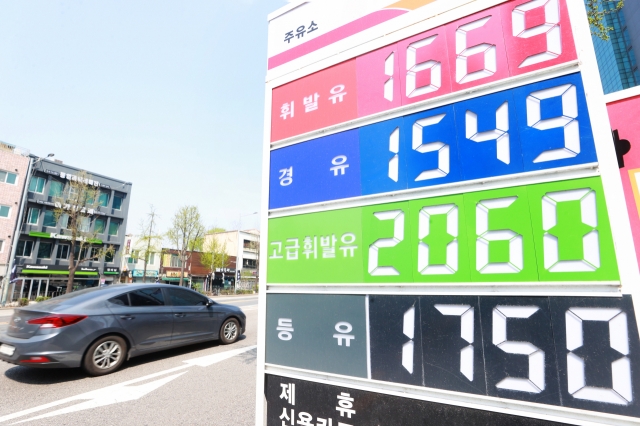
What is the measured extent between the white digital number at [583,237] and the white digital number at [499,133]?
0.88 feet

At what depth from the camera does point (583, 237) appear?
1398mm

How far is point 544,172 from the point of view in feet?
4.98

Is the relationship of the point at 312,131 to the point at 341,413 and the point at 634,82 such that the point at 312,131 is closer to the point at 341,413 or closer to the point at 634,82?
the point at 341,413

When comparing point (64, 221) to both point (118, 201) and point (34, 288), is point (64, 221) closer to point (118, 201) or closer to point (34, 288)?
point (118, 201)

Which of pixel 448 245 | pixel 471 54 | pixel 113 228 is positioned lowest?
pixel 448 245

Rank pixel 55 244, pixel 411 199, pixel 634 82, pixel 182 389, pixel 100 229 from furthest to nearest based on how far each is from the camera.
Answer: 1. pixel 634 82
2. pixel 100 229
3. pixel 55 244
4. pixel 182 389
5. pixel 411 199

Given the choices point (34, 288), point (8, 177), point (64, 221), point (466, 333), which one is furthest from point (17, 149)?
point (466, 333)

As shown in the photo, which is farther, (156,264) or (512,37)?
(156,264)

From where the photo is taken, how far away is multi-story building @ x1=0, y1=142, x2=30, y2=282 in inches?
1112

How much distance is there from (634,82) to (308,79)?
5842 centimetres

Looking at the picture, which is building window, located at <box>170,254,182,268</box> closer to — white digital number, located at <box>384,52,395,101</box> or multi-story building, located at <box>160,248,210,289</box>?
multi-story building, located at <box>160,248,210,289</box>

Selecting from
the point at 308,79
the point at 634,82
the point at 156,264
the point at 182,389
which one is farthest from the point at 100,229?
the point at 634,82

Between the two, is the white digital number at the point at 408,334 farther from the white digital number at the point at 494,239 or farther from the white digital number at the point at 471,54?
the white digital number at the point at 471,54

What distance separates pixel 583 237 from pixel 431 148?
0.78 metres
